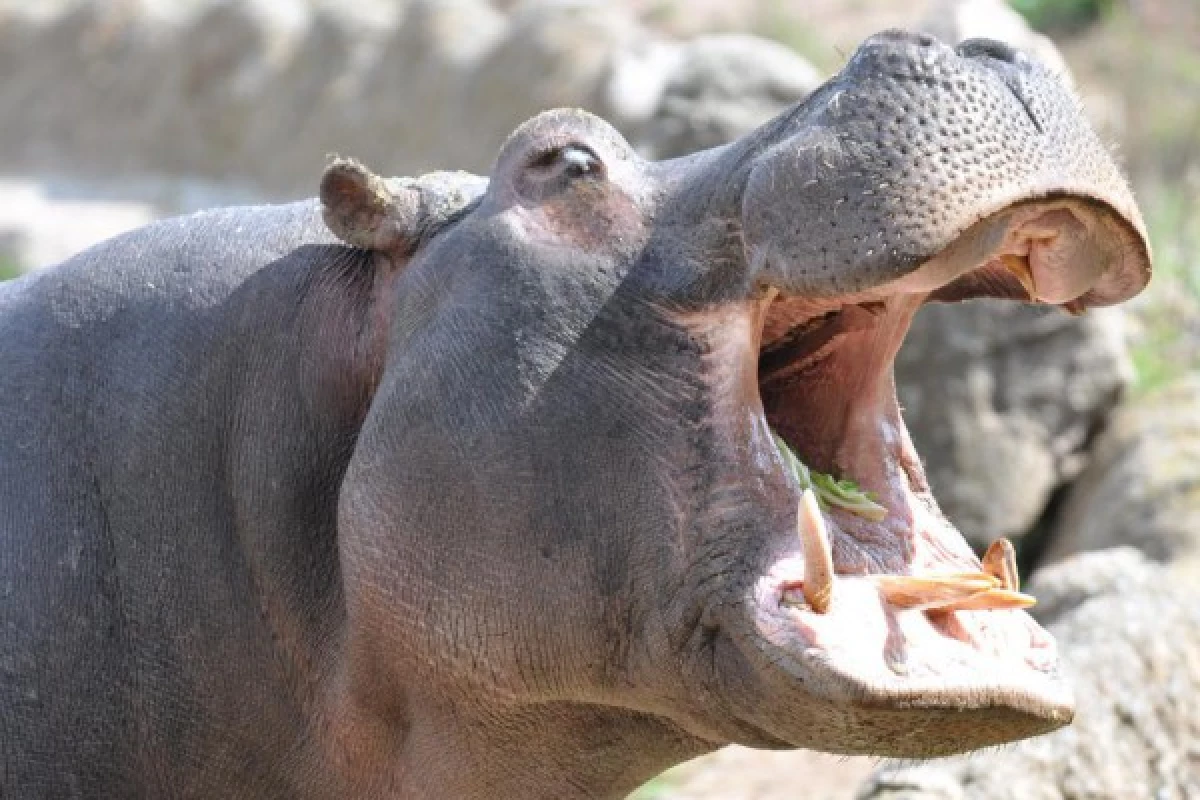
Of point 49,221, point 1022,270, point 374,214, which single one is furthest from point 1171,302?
point 49,221

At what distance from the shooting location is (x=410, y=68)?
15.1 metres

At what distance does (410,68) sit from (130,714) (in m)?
12.1

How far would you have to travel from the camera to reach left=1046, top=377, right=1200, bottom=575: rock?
22.0ft

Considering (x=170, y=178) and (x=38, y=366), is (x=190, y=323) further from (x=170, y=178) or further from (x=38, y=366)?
(x=170, y=178)

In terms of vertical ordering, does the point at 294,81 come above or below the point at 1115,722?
above

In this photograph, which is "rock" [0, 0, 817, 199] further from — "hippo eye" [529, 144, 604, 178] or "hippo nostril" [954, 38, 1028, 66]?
"hippo nostril" [954, 38, 1028, 66]

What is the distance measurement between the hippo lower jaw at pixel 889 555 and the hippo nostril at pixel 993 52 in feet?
0.73

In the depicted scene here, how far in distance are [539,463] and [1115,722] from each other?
237 centimetres

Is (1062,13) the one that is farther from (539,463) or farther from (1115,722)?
(539,463)

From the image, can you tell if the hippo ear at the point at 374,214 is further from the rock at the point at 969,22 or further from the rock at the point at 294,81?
the rock at the point at 294,81

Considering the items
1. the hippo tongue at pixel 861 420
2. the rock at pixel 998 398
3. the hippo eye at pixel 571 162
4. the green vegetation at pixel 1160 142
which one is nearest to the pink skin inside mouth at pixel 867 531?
the hippo tongue at pixel 861 420

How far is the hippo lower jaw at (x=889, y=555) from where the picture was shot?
271 cm

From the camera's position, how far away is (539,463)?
3.00 metres

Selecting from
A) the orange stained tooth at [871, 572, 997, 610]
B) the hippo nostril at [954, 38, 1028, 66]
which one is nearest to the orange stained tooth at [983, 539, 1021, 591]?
the orange stained tooth at [871, 572, 997, 610]
